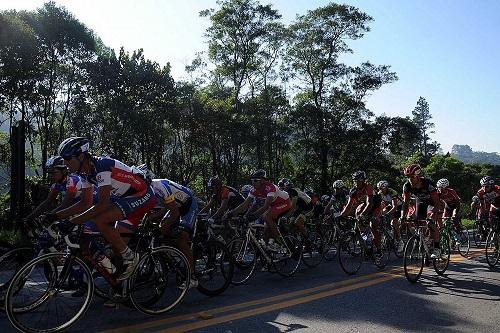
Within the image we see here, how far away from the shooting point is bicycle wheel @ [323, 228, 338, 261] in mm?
10312

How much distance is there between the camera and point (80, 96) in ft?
67.4

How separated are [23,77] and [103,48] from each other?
517cm

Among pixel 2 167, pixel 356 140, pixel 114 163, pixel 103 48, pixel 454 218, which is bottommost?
pixel 454 218

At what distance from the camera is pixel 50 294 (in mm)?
4809

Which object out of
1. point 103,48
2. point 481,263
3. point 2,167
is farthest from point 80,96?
point 481,263

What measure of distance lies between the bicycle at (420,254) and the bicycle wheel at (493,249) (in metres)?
1.58

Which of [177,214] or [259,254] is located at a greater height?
[177,214]

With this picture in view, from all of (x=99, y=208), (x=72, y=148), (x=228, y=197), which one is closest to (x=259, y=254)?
(x=228, y=197)

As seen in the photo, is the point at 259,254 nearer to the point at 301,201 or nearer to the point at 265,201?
the point at 265,201

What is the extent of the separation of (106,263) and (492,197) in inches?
372

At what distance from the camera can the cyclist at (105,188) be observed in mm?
4922

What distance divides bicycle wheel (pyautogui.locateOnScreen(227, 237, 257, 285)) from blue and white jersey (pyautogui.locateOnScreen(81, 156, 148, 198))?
8.05ft

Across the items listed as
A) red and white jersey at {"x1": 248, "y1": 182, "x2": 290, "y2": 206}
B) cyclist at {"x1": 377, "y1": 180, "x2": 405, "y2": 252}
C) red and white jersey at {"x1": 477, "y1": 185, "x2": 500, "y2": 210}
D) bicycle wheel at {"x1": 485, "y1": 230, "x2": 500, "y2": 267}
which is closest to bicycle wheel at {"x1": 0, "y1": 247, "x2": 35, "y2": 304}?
red and white jersey at {"x1": 248, "y1": 182, "x2": 290, "y2": 206}

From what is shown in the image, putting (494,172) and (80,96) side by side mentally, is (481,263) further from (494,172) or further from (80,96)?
(494,172)
